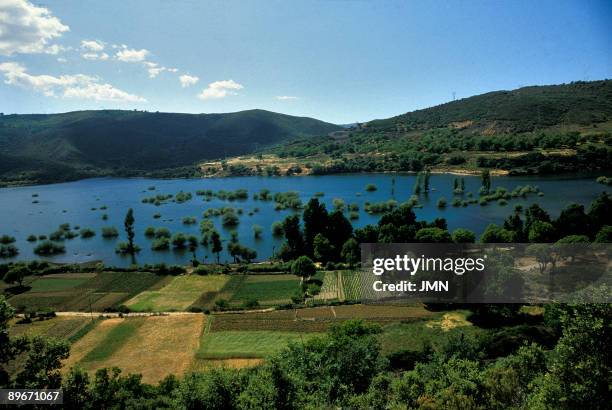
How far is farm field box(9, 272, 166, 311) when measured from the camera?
1799 inches

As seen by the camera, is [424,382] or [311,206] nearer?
[424,382]

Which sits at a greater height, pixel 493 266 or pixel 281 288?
pixel 493 266

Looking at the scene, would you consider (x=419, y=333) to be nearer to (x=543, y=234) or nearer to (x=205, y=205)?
(x=543, y=234)

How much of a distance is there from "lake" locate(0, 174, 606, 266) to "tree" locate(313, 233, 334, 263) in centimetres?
1399

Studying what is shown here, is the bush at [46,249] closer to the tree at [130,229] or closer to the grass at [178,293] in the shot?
the tree at [130,229]

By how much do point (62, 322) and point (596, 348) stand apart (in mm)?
43394

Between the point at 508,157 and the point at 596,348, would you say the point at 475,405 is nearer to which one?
the point at 596,348

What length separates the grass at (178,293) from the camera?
44391 millimetres

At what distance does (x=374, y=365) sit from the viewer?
922 inches

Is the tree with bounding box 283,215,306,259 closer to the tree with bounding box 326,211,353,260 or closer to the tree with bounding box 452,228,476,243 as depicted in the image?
the tree with bounding box 326,211,353,260

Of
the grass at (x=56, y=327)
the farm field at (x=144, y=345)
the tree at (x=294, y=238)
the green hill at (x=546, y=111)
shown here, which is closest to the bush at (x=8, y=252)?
the grass at (x=56, y=327)

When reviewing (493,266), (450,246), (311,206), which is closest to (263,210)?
(311,206)

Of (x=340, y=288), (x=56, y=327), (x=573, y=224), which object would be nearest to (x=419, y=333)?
(x=340, y=288)

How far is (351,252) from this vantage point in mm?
54406
